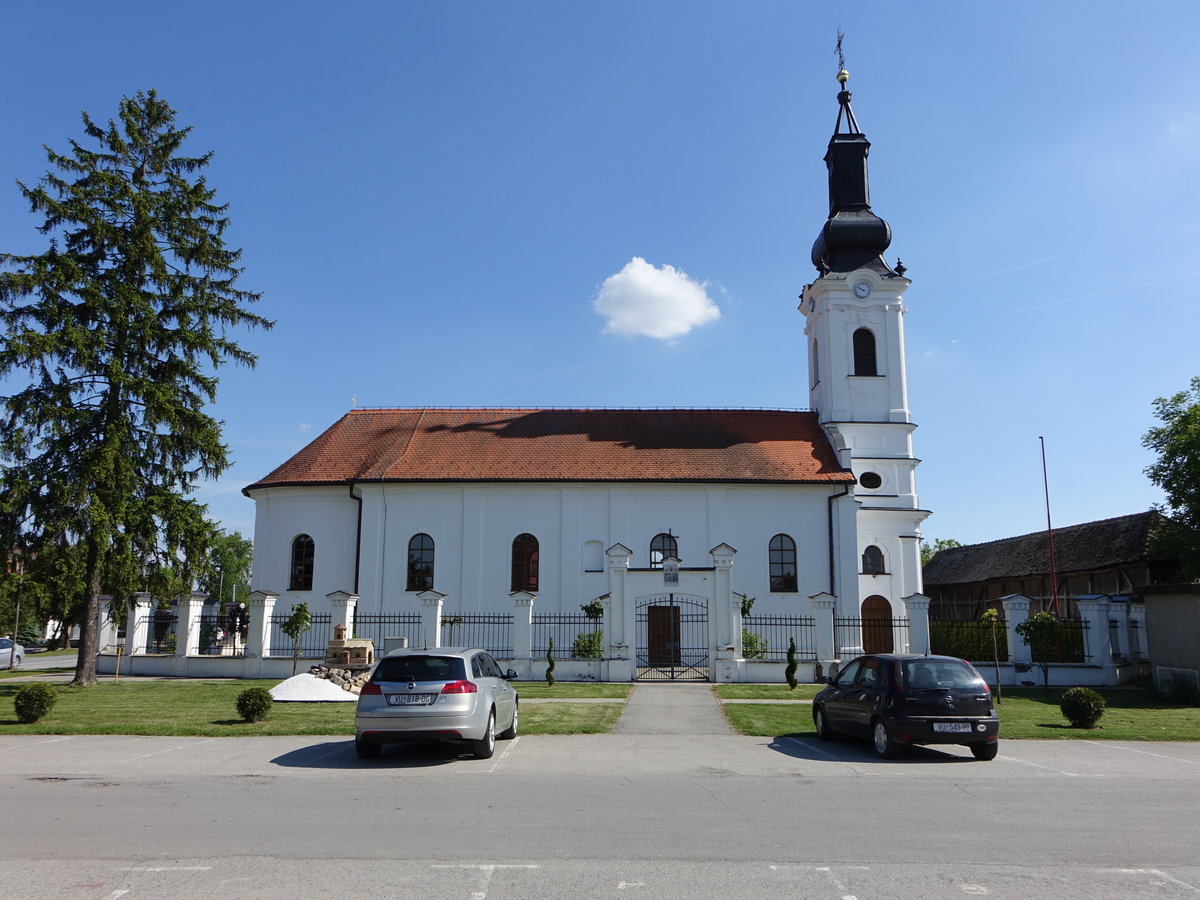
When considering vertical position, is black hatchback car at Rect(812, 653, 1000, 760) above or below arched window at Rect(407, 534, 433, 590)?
below

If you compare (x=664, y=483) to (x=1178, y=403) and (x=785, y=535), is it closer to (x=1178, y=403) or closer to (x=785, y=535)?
(x=785, y=535)

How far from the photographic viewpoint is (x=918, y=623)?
84.4 ft

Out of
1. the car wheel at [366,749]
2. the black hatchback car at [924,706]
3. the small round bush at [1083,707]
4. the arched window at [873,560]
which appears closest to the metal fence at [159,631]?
the car wheel at [366,749]

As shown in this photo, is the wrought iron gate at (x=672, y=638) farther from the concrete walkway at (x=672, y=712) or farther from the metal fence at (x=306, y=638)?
the metal fence at (x=306, y=638)

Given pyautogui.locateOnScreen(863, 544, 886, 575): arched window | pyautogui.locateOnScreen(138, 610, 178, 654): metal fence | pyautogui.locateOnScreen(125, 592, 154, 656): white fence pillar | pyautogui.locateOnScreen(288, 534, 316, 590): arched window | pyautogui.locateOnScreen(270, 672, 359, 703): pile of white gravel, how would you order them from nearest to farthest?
1. pyautogui.locateOnScreen(270, 672, 359, 703): pile of white gravel
2. pyautogui.locateOnScreen(125, 592, 154, 656): white fence pillar
3. pyautogui.locateOnScreen(138, 610, 178, 654): metal fence
4. pyautogui.locateOnScreen(288, 534, 316, 590): arched window
5. pyautogui.locateOnScreen(863, 544, 886, 575): arched window

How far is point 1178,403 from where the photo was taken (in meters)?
35.5

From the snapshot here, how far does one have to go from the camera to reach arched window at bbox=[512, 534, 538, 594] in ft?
103

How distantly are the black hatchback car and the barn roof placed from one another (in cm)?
2878

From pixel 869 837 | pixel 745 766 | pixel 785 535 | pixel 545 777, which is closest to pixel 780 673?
pixel 785 535

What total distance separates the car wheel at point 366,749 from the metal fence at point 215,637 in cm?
1653

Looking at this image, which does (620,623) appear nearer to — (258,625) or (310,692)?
(310,692)

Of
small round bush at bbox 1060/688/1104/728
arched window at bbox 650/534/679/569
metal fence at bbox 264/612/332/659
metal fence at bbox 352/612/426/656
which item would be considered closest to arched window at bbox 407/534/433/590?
metal fence at bbox 352/612/426/656

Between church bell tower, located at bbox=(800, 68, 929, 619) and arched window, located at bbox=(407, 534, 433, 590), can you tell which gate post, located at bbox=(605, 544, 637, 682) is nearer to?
arched window, located at bbox=(407, 534, 433, 590)

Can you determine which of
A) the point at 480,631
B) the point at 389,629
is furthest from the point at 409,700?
the point at 480,631
